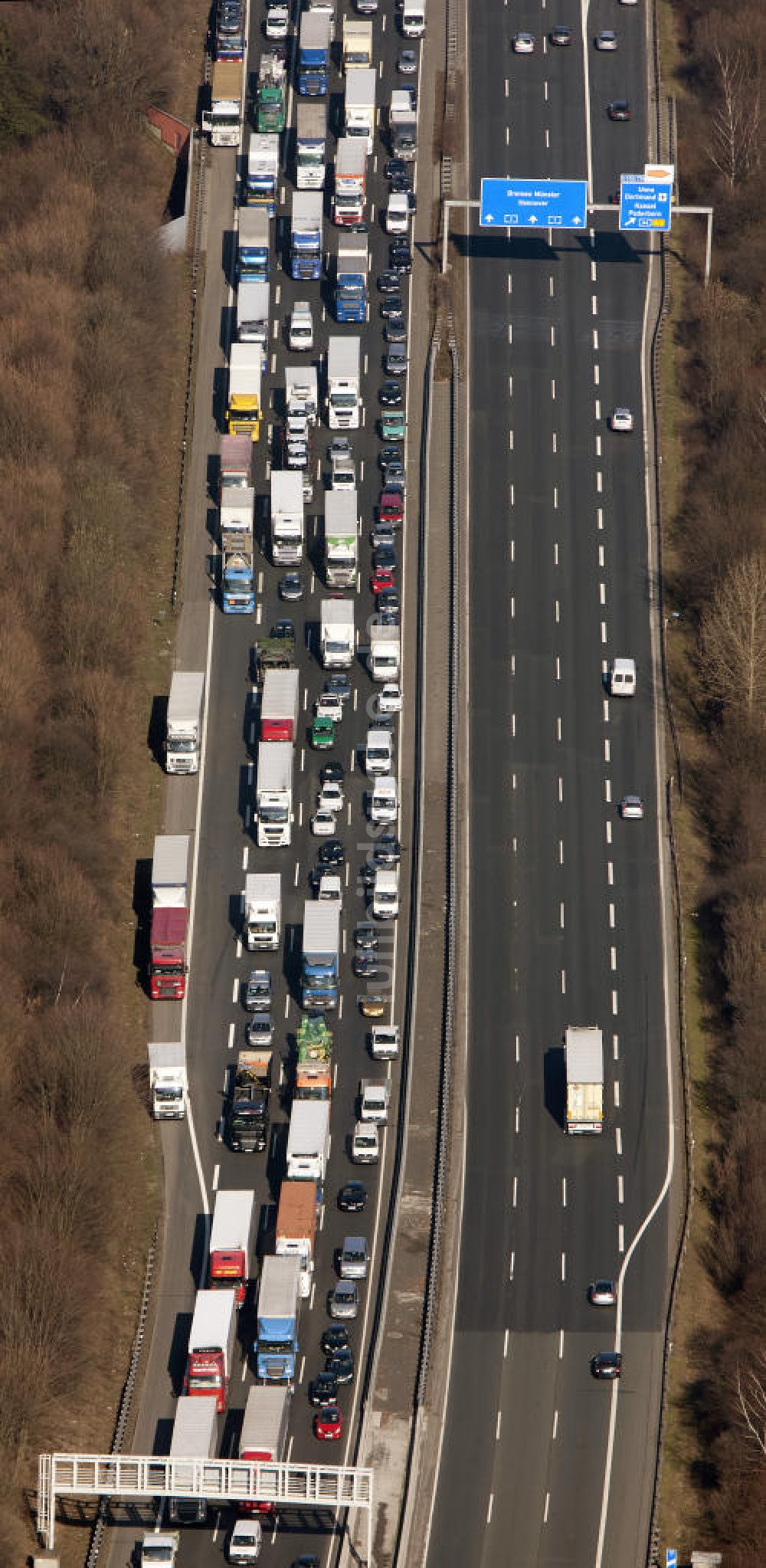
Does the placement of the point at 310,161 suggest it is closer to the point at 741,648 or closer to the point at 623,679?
the point at 623,679

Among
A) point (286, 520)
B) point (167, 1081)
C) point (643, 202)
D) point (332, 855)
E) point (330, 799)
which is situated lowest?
point (167, 1081)

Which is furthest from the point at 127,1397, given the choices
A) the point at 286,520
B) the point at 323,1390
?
the point at 286,520

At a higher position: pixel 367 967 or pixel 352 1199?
pixel 367 967

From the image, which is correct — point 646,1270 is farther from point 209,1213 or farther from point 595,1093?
point 209,1213

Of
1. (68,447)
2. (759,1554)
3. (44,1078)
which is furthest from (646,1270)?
(68,447)

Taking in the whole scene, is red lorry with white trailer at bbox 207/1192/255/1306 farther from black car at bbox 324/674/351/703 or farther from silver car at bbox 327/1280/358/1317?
black car at bbox 324/674/351/703
